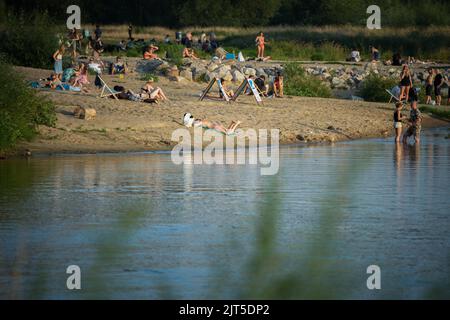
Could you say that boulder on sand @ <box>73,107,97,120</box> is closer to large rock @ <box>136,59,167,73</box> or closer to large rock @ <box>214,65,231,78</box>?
large rock @ <box>136,59,167,73</box>

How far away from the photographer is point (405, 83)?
117 feet

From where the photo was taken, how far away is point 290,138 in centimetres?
2805

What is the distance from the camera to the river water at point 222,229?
10531 mm

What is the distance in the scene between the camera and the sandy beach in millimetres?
25344

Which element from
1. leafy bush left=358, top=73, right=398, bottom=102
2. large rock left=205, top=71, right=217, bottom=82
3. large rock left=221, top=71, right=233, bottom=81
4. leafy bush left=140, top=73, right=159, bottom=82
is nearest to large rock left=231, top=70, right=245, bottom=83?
large rock left=221, top=71, right=233, bottom=81

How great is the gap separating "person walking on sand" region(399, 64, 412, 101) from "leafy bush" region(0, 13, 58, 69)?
1149 centimetres

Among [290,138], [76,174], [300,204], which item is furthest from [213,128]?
[300,204]

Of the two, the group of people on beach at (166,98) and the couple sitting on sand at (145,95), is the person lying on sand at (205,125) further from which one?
the couple sitting on sand at (145,95)

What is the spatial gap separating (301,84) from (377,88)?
9.01ft

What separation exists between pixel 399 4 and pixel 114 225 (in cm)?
6887

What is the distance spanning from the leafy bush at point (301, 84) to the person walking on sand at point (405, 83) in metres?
3.53

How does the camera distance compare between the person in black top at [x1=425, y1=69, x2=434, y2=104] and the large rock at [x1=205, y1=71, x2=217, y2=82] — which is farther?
the person in black top at [x1=425, y1=69, x2=434, y2=104]

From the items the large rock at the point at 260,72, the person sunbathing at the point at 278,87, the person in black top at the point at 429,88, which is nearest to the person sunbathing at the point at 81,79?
the person sunbathing at the point at 278,87

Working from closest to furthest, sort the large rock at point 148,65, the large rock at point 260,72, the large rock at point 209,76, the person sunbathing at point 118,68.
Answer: the person sunbathing at point 118,68 → the large rock at point 209,76 → the large rock at point 148,65 → the large rock at point 260,72
